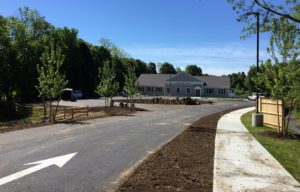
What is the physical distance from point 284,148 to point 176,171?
7618 mm

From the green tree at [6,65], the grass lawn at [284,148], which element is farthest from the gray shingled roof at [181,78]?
the grass lawn at [284,148]

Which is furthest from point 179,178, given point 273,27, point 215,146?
point 215,146

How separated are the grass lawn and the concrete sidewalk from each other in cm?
30

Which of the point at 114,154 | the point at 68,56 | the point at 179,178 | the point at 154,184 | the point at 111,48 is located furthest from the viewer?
the point at 111,48

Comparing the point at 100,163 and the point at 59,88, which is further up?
the point at 59,88

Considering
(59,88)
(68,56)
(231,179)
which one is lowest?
(231,179)

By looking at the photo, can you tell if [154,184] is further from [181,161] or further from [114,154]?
[114,154]

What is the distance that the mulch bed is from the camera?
29.2 ft

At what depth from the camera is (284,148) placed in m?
16.5

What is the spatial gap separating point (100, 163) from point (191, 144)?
5357 mm

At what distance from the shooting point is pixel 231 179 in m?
9.95

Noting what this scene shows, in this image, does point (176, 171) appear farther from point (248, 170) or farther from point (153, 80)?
point (153, 80)

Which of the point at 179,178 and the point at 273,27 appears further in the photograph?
the point at 273,27

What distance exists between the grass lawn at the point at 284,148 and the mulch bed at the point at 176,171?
2.20 meters
